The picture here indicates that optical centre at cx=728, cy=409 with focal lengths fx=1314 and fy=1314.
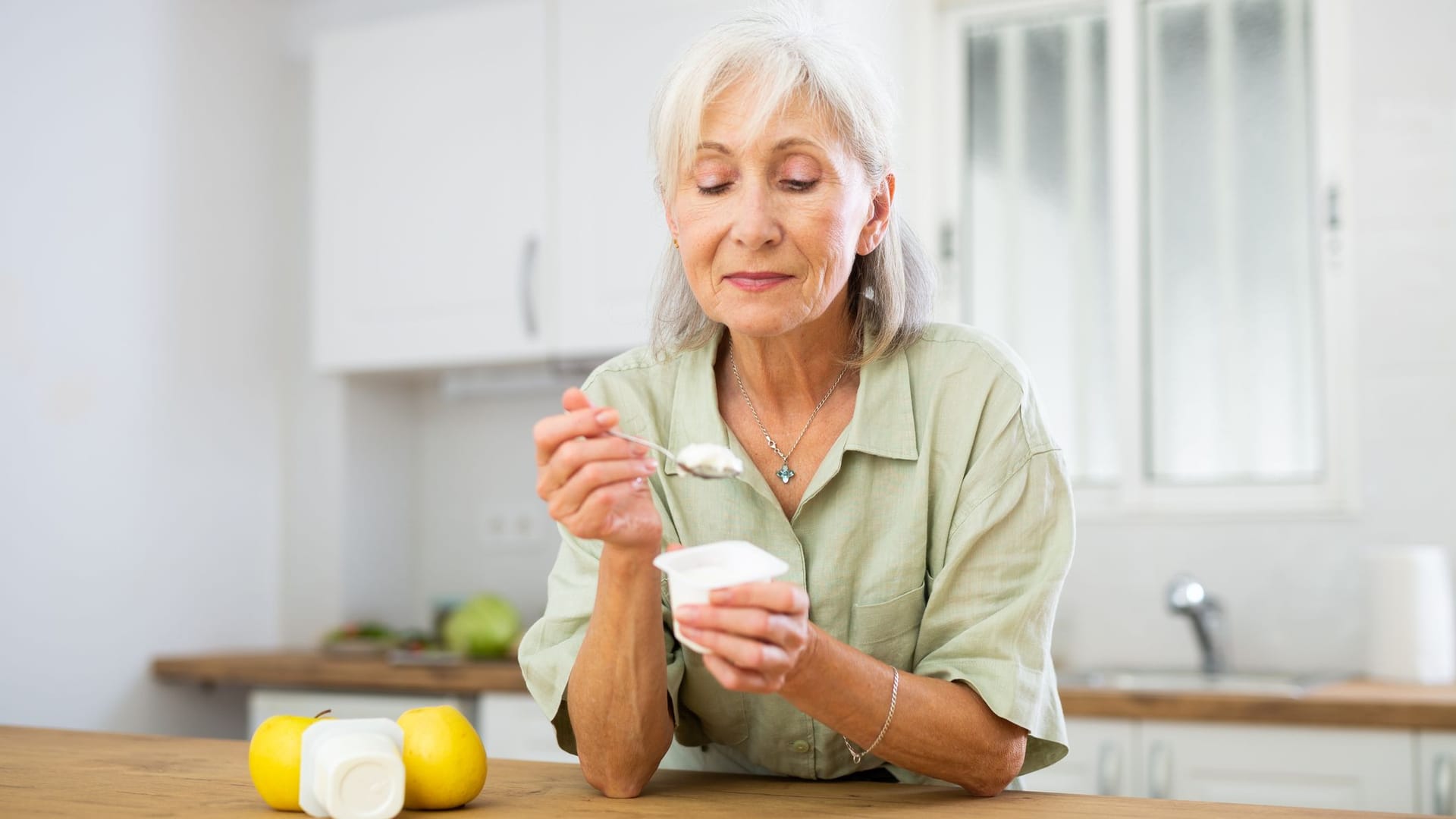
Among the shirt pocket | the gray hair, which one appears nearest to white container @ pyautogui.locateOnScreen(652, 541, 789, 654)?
the shirt pocket

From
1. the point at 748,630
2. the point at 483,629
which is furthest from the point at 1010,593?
the point at 483,629

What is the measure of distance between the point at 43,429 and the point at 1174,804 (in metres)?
2.54

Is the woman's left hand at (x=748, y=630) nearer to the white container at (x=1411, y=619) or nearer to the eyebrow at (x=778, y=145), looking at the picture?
the eyebrow at (x=778, y=145)

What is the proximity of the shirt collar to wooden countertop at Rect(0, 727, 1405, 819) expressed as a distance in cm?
33

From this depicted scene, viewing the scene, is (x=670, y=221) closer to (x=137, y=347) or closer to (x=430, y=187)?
(x=430, y=187)

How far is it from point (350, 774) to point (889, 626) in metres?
0.55

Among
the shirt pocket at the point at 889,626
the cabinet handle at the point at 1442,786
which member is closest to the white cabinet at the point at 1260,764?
the cabinet handle at the point at 1442,786

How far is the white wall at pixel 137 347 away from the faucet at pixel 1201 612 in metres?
2.29

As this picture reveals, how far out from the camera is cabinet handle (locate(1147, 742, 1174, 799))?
2.32m

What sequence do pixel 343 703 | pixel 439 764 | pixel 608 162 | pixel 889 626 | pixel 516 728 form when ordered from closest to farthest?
pixel 439 764, pixel 889 626, pixel 516 728, pixel 343 703, pixel 608 162

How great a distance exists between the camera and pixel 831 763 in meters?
1.34

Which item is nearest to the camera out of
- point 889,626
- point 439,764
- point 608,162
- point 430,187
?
point 439,764

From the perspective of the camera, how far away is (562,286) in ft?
10.1

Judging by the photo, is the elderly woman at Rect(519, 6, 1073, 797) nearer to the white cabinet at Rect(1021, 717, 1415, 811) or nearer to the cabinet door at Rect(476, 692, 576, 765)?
the white cabinet at Rect(1021, 717, 1415, 811)
